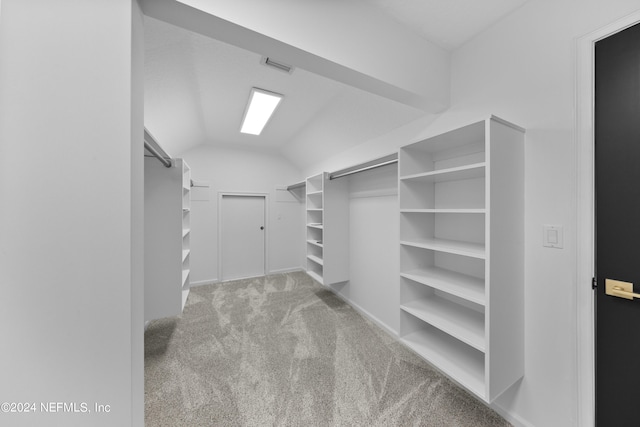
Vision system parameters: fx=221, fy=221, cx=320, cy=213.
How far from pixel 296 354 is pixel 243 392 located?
0.56 meters

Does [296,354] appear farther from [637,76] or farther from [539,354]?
[637,76]

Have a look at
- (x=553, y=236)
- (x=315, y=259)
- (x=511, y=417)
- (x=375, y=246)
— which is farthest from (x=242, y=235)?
(x=553, y=236)

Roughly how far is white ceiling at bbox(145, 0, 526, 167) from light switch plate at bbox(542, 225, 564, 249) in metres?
1.36

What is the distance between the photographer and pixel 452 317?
156 centimetres

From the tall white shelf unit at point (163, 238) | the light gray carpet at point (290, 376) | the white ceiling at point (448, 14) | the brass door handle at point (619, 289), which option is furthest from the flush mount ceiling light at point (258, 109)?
the brass door handle at point (619, 289)

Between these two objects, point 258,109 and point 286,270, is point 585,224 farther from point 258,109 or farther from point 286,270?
point 286,270

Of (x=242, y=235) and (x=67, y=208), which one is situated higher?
(x=67, y=208)

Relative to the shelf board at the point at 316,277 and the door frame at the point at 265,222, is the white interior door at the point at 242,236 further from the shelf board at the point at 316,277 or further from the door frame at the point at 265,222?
the shelf board at the point at 316,277

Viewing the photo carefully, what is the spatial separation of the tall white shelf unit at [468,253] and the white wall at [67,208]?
161 cm

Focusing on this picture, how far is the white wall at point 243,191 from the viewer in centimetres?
413

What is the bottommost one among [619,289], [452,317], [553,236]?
[452,317]

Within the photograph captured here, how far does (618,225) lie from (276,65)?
2.42 meters

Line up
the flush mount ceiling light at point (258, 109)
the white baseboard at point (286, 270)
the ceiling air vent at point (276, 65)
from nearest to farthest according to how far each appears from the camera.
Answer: the ceiling air vent at point (276, 65) → the flush mount ceiling light at point (258, 109) → the white baseboard at point (286, 270)

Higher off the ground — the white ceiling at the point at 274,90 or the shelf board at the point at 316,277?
the white ceiling at the point at 274,90
